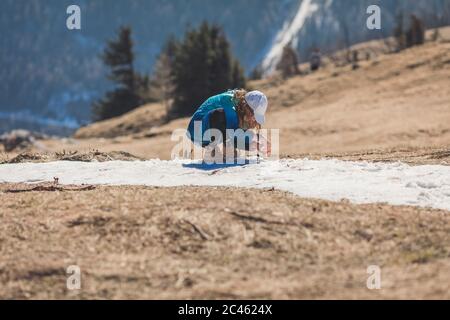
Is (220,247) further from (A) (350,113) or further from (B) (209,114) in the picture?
(A) (350,113)

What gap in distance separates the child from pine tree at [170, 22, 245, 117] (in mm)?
37651

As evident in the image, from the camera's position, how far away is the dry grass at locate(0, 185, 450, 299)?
729 cm

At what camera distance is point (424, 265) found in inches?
301

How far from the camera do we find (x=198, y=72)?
52188 millimetres

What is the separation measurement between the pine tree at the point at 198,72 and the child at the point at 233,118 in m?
37.7

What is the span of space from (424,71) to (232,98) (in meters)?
31.0

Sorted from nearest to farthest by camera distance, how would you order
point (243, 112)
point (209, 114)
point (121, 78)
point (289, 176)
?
point (289, 176) < point (209, 114) < point (243, 112) < point (121, 78)

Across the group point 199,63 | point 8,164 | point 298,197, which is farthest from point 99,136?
point 298,197

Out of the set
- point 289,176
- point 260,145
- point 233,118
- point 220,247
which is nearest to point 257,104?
point 233,118

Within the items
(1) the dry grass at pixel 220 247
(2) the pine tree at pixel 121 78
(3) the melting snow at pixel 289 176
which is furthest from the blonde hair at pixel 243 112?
(2) the pine tree at pixel 121 78

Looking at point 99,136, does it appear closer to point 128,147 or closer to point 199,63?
point 199,63

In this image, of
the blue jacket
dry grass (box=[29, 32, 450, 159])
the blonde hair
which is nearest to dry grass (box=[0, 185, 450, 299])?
the blue jacket

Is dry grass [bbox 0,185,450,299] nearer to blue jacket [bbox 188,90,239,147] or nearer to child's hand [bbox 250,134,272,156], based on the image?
blue jacket [bbox 188,90,239,147]

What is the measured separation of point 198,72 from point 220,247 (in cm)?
4473
